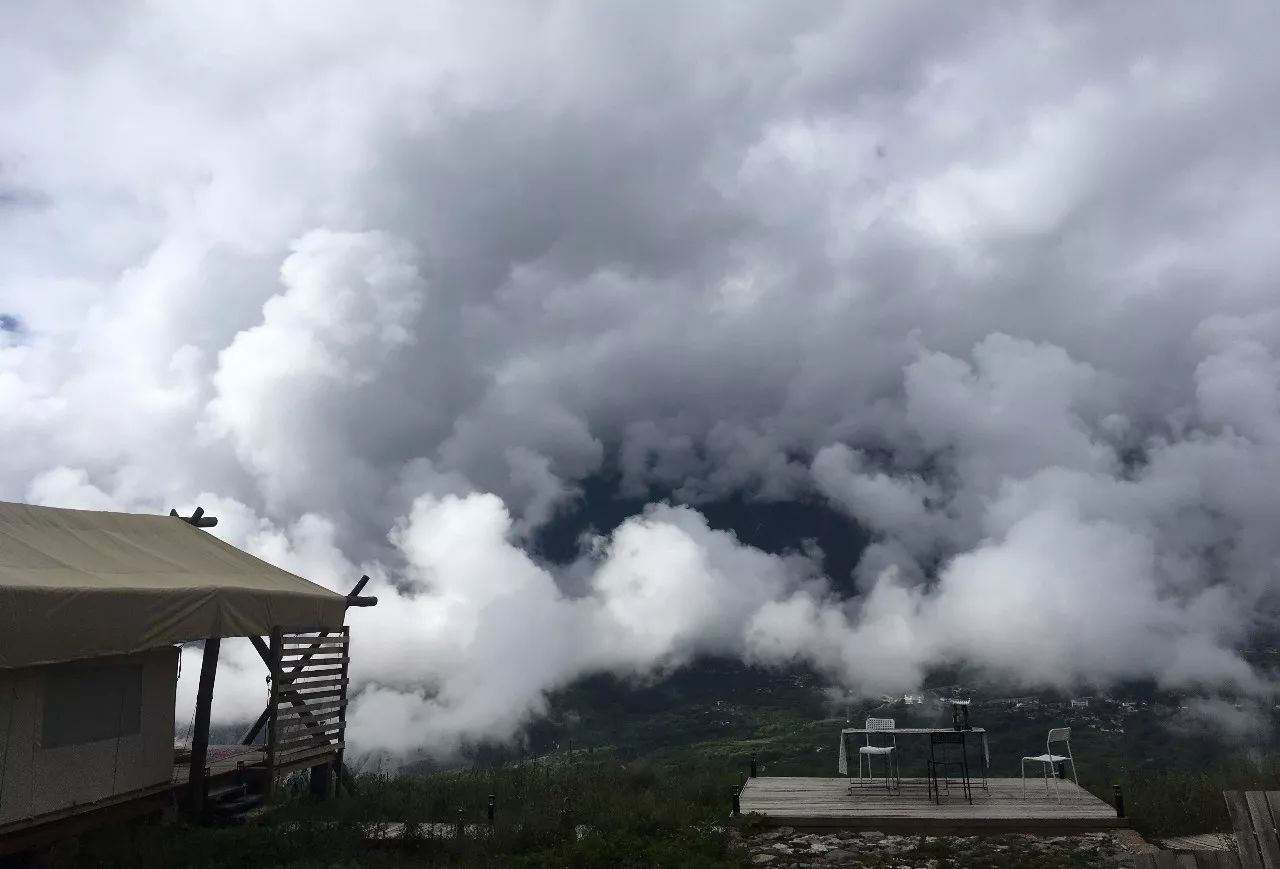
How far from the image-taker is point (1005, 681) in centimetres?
10131

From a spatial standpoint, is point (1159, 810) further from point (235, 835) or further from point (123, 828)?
point (123, 828)

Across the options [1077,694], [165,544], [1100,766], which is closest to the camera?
[165,544]

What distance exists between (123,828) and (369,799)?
13.1 feet

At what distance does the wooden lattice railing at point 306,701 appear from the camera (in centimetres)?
1464

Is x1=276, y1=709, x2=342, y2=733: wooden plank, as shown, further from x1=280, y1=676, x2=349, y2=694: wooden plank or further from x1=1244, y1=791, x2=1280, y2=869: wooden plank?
x1=1244, y1=791, x2=1280, y2=869: wooden plank

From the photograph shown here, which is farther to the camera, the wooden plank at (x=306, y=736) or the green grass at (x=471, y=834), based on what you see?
the wooden plank at (x=306, y=736)

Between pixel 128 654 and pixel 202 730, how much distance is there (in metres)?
2.12

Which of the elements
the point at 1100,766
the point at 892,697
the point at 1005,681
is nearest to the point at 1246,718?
the point at 1005,681

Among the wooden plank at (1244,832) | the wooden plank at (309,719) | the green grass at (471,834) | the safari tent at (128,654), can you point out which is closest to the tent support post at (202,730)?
the safari tent at (128,654)

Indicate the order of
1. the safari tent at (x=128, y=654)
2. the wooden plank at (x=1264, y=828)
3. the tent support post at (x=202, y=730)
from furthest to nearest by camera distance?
the tent support post at (x=202, y=730) < the safari tent at (x=128, y=654) < the wooden plank at (x=1264, y=828)

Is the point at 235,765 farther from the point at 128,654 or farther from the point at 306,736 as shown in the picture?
the point at 128,654

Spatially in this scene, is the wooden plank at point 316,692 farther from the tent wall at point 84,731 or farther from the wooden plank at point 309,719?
the tent wall at point 84,731

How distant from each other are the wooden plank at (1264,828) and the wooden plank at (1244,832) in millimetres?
21

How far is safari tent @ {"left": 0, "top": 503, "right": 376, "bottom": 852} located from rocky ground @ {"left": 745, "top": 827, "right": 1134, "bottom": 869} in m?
8.41
